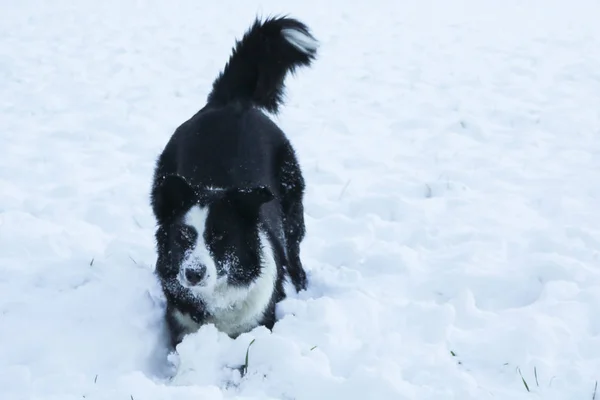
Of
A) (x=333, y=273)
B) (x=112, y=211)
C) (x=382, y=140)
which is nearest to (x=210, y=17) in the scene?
(x=382, y=140)

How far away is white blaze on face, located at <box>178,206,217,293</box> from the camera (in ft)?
10.6

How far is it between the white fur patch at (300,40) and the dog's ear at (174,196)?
167 cm

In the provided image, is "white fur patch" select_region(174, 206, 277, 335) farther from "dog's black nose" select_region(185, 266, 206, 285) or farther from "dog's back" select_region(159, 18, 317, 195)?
"dog's back" select_region(159, 18, 317, 195)

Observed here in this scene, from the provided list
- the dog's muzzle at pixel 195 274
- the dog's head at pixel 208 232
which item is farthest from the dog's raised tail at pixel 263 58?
the dog's muzzle at pixel 195 274

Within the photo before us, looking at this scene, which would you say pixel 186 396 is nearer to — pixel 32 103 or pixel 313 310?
pixel 313 310

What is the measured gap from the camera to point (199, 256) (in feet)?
10.7

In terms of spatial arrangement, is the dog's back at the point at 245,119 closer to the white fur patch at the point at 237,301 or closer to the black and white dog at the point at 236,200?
the black and white dog at the point at 236,200

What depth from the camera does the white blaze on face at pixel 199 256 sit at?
324cm

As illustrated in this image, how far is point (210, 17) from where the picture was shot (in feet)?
39.0

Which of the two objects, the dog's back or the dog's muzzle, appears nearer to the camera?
the dog's muzzle

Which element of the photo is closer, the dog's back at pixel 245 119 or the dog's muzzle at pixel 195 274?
the dog's muzzle at pixel 195 274

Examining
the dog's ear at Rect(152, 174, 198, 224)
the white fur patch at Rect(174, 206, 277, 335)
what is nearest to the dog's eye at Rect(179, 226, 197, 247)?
the dog's ear at Rect(152, 174, 198, 224)

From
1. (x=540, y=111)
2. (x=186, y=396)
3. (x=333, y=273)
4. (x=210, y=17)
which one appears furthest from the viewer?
(x=210, y=17)

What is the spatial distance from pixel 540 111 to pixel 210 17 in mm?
7011
